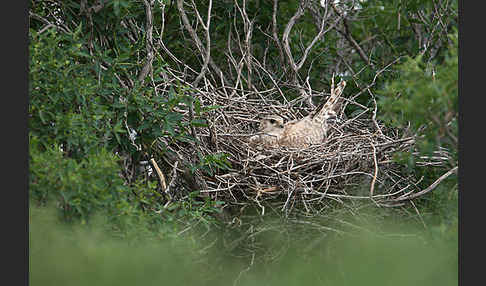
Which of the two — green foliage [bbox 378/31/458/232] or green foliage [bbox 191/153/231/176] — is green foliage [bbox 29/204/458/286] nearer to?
green foliage [bbox 378/31/458/232]

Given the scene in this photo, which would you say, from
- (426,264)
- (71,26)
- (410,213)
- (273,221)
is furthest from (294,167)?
(71,26)

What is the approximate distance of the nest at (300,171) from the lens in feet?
10.8

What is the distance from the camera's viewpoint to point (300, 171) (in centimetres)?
342

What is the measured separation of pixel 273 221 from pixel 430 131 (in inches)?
39.7

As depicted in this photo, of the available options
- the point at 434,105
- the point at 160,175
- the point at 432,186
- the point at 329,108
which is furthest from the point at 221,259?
the point at 329,108

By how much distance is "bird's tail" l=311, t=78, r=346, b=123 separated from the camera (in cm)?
384

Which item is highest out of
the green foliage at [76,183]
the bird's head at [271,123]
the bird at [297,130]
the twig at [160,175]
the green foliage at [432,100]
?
the green foliage at [432,100]

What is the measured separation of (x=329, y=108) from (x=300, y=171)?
0.61m

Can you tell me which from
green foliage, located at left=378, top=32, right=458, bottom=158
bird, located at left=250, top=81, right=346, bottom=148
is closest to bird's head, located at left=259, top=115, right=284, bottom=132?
bird, located at left=250, top=81, right=346, bottom=148

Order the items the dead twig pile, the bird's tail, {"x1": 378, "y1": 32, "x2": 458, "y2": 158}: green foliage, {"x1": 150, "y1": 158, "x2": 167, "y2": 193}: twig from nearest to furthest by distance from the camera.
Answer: {"x1": 378, "y1": 32, "x2": 458, "y2": 158}: green foliage, {"x1": 150, "y1": 158, "x2": 167, "y2": 193}: twig, the dead twig pile, the bird's tail

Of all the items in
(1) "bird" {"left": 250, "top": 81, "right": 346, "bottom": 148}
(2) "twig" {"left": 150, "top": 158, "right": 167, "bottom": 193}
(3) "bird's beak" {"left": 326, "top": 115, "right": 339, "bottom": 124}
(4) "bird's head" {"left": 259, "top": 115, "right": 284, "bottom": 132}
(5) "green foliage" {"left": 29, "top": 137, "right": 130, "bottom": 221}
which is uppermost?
(5) "green foliage" {"left": 29, "top": 137, "right": 130, "bottom": 221}

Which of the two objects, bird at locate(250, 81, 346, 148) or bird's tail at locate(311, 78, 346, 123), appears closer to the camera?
bird at locate(250, 81, 346, 148)

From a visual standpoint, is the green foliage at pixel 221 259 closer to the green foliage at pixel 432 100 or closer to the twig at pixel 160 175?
the twig at pixel 160 175

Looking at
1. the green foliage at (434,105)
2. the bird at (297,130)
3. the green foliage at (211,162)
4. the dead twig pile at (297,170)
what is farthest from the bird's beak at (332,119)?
the green foliage at (434,105)
